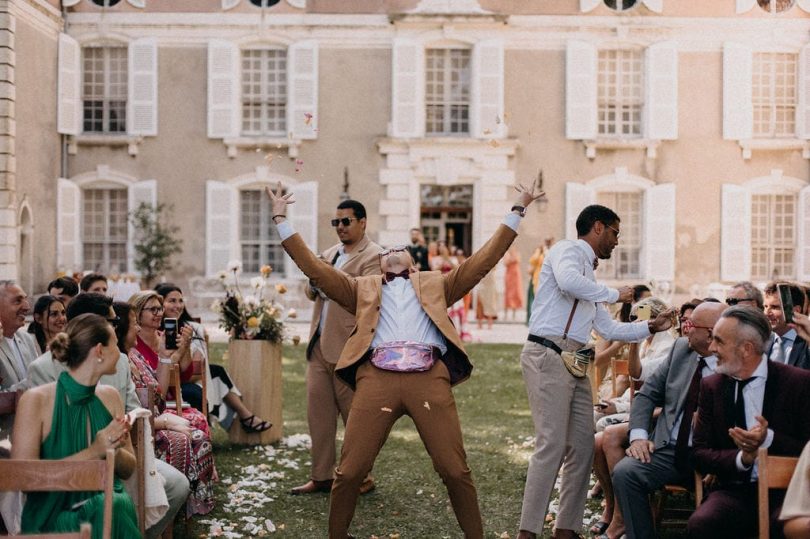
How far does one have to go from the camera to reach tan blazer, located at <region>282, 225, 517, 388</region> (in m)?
A: 5.08

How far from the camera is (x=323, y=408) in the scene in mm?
6707

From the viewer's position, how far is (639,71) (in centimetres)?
1916

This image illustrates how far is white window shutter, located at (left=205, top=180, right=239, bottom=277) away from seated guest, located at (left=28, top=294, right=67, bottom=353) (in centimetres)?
1324

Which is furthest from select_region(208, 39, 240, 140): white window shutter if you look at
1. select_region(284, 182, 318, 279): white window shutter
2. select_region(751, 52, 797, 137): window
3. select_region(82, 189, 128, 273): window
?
select_region(751, 52, 797, 137): window

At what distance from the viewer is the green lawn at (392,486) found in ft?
19.0

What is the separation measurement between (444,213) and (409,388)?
15.1 meters

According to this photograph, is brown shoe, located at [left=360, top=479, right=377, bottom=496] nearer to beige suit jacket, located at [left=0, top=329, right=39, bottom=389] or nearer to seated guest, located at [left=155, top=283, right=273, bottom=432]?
seated guest, located at [left=155, top=283, right=273, bottom=432]

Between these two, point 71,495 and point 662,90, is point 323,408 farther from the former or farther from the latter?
point 662,90

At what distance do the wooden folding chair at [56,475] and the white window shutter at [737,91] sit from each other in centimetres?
1722

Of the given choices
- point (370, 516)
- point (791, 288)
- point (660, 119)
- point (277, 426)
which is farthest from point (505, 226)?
point (660, 119)

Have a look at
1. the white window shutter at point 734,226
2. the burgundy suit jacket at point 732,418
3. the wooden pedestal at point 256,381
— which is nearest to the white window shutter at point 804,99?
the white window shutter at point 734,226

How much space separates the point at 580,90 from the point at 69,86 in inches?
389

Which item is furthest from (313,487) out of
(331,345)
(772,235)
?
(772,235)

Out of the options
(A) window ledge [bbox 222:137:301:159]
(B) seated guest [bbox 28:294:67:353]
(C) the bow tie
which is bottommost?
(B) seated guest [bbox 28:294:67:353]
